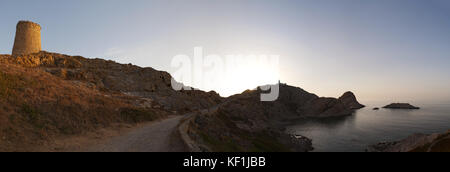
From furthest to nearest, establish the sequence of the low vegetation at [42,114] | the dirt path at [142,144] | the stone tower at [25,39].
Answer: the stone tower at [25,39]
the low vegetation at [42,114]
the dirt path at [142,144]

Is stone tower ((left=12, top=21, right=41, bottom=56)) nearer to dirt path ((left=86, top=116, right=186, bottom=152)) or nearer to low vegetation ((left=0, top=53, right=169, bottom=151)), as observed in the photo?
low vegetation ((left=0, top=53, right=169, bottom=151))

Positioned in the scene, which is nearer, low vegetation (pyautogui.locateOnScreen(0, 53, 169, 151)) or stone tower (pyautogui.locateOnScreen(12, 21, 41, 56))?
low vegetation (pyautogui.locateOnScreen(0, 53, 169, 151))

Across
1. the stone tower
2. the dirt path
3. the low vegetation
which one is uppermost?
the stone tower

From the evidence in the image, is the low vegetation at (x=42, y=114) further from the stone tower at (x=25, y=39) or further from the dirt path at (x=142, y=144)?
the stone tower at (x=25, y=39)

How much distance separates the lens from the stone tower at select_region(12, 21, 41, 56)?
161 ft

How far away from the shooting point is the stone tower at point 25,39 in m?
49.2

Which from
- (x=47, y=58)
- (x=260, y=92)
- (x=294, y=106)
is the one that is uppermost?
(x=47, y=58)

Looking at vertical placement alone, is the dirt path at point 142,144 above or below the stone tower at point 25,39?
below

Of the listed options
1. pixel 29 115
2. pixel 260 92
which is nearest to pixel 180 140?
pixel 29 115

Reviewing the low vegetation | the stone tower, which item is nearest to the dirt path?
the low vegetation

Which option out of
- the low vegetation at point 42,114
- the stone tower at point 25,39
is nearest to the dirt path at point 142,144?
the low vegetation at point 42,114
